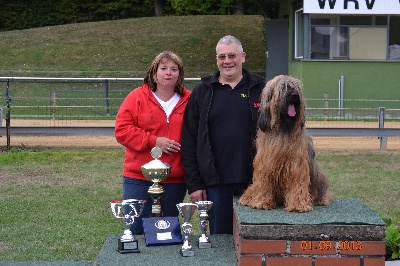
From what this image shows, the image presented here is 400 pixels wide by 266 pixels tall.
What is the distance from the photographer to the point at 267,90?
4.26m

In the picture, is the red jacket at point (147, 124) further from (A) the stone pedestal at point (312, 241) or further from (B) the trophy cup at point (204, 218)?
(A) the stone pedestal at point (312, 241)

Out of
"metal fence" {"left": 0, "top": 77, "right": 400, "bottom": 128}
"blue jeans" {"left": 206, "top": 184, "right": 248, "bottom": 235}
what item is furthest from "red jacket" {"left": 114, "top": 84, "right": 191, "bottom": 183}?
"metal fence" {"left": 0, "top": 77, "right": 400, "bottom": 128}

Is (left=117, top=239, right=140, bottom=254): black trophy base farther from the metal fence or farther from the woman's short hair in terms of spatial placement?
the metal fence

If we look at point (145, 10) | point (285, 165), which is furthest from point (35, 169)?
point (145, 10)

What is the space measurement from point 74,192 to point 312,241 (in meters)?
6.10

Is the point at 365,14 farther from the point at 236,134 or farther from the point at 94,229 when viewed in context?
the point at 236,134

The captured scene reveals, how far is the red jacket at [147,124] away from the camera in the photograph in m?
4.87

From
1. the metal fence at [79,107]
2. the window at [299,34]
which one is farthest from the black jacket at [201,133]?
the window at [299,34]

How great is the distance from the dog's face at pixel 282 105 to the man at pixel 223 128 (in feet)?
1.18

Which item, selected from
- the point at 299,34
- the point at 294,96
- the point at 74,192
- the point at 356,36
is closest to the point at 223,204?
the point at 294,96

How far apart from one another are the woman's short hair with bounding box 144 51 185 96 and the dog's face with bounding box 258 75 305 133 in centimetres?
81

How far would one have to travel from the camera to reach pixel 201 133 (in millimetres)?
4719

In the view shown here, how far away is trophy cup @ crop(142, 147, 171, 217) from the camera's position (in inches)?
185

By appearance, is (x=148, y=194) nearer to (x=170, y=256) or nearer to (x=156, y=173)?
(x=156, y=173)
